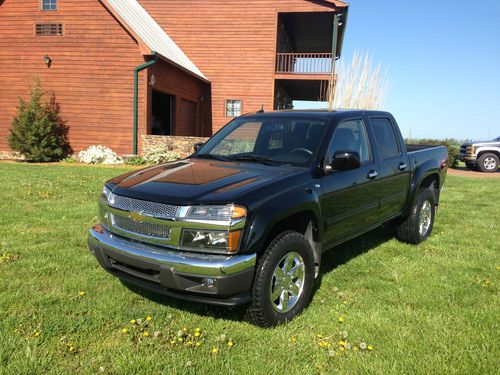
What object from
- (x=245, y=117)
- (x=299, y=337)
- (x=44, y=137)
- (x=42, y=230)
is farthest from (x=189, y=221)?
(x=44, y=137)

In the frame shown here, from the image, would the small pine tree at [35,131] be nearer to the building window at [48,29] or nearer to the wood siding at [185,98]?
the building window at [48,29]

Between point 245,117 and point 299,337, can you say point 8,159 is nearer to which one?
point 245,117

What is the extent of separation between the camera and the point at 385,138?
5.10 metres

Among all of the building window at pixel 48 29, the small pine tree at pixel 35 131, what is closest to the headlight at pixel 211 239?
the small pine tree at pixel 35 131

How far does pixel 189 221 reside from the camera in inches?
115

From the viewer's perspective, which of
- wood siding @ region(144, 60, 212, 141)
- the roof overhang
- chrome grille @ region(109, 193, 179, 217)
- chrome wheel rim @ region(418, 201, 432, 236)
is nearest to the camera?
chrome grille @ region(109, 193, 179, 217)

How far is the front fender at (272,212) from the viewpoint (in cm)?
294

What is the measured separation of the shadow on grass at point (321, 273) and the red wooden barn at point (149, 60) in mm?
11022

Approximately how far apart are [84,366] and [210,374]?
2.68ft

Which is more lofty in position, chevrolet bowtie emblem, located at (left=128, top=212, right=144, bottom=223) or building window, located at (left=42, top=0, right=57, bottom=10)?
building window, located at (left=42, top=0, right=57, bottom=10)

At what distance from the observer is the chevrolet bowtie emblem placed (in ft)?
10.2

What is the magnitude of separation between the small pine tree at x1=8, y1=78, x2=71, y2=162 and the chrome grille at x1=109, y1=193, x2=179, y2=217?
1264cm

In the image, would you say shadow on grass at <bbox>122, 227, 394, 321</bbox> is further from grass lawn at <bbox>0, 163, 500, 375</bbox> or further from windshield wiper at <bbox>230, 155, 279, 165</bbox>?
windshield wiper at <bbox>230, 155, 279, 165</bbox>

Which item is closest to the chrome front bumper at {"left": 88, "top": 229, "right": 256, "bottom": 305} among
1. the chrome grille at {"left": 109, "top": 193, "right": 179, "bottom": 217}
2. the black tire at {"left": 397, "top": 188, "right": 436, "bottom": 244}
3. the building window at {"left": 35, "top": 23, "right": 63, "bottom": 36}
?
the chrome grille at {"left": 109, "top": 193, "right": 179, "bottom": 217}
